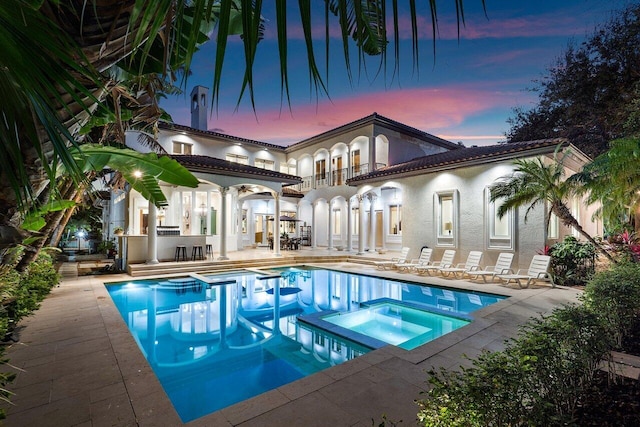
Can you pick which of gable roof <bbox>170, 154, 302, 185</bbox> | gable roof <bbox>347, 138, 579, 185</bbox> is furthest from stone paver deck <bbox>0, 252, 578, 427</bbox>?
gable roof <bbox>170, 154, 302, 185</bbox>

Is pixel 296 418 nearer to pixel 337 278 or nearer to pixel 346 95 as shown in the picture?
pixel 346 95

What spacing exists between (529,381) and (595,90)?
83.2 ft

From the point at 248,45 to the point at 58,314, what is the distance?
9.84m

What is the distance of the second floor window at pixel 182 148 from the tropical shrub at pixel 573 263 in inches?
919

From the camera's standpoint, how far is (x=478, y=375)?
256 centimetres

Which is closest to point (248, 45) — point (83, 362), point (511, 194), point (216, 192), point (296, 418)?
point (296, 418)

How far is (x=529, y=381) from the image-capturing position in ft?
8.21

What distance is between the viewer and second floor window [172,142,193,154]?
2306 cm

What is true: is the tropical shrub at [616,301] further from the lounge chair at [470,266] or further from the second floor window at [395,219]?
the second floor window at [395,219]

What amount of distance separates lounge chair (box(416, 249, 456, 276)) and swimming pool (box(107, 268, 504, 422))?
187 cm

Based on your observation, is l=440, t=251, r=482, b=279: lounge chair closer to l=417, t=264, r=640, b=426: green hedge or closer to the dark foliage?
the dark foliage

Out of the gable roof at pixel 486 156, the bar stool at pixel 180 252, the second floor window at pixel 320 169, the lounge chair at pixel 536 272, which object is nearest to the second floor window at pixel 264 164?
the second floor window at pixel 320 169

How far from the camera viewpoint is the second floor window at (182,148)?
75.7 ft

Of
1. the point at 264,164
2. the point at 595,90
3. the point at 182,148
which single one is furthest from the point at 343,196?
the point at 595,90
